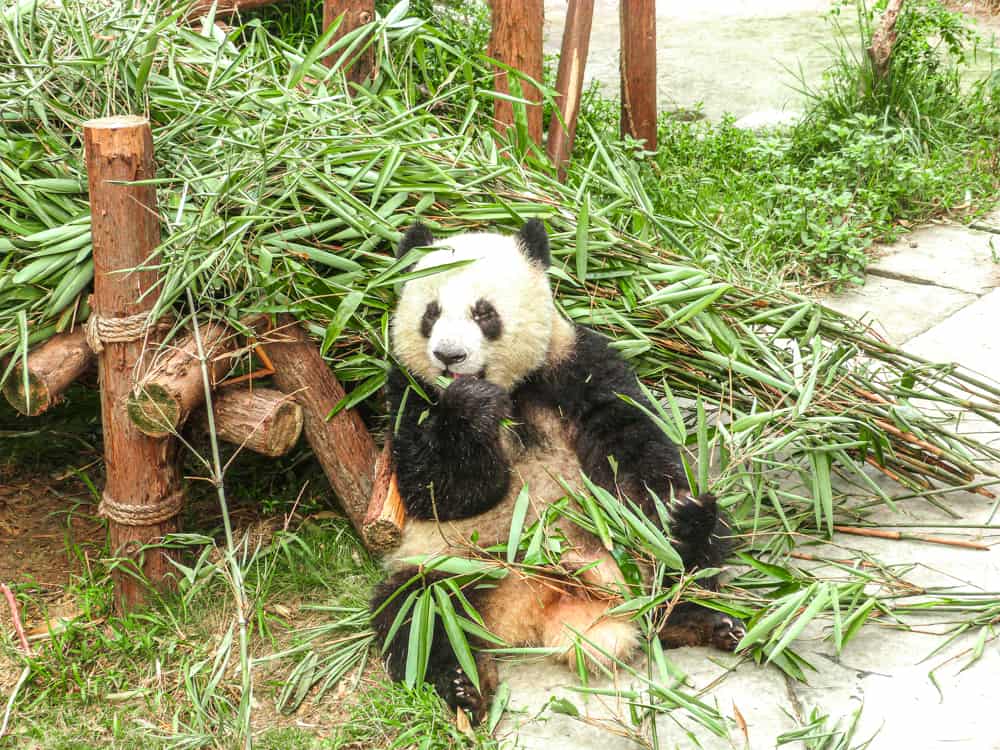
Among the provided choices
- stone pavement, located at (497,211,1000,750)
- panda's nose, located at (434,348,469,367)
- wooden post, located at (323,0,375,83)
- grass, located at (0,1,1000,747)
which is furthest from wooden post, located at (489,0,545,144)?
stone pavement, located at (497,211,1000,750)

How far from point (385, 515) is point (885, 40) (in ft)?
14.9

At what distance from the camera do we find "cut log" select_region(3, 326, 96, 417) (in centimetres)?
293

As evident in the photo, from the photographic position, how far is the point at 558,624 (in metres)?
2.81

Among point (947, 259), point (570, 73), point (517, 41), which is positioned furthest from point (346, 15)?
point (947, 259)

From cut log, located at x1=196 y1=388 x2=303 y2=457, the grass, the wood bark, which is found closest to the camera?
the grass

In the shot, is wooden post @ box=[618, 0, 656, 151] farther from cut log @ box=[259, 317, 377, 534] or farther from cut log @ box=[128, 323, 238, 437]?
cut log @ box=[128, 323, 238, 437]

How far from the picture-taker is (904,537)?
3232mm

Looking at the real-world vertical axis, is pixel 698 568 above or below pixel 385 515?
below

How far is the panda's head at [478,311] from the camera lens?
9.12ft

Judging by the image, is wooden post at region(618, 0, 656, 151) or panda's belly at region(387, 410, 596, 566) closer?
panda's belly at region(387, 410, 596, 566)

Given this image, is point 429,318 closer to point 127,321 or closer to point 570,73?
point 127,321

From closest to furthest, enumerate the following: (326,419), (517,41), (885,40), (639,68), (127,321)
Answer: (127,321)
(326,419)
(517,41)
(639,68)
(885,40)

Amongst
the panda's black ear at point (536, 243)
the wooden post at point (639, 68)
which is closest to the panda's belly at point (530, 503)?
the panda's black ear at point (536, 243)

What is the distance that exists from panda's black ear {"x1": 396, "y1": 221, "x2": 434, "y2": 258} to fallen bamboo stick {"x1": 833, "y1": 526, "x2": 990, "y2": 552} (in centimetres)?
157
